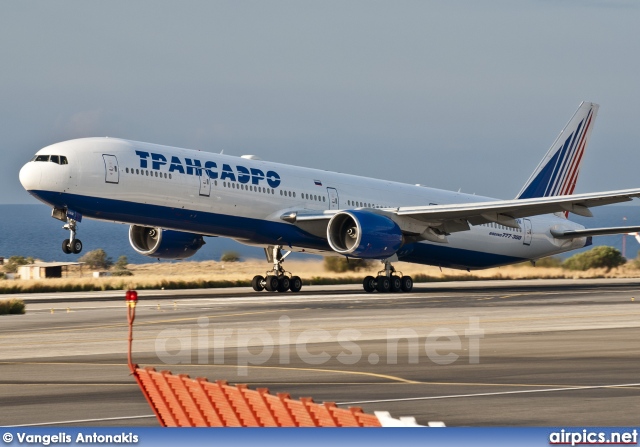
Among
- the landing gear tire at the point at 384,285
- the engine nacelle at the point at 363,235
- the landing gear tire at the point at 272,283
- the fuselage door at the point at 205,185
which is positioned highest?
the fuselage door at the point at 205,185

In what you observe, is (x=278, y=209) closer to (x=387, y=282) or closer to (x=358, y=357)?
(x=387, y=282)

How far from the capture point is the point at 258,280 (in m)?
48.1

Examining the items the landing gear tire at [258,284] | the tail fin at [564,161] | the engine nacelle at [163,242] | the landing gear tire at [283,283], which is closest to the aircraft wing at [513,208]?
the landing gear tire at [283,283]

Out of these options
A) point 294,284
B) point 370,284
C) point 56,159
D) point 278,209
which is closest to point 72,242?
point 56,159

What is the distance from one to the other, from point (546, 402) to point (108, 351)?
36.7ft

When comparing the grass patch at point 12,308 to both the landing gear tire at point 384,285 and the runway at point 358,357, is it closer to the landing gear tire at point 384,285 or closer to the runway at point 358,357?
the runway at point 358,357

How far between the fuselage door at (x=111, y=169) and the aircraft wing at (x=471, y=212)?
7.93 metres

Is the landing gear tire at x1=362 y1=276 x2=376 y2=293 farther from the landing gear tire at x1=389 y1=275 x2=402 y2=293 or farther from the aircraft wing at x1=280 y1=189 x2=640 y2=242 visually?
the aircraft wing at x1=280 y1=189 x2=640 y2=242

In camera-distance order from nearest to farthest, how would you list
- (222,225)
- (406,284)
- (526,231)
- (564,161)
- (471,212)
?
(222,225) → (471,212) → (406,284) → (526,231) → (564,161)

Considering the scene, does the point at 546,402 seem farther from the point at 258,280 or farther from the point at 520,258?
the point at 520,258

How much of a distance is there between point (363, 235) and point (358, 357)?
22.5m

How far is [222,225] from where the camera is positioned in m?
43.5

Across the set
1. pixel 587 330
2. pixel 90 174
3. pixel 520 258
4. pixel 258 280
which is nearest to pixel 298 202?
pixel 258 280

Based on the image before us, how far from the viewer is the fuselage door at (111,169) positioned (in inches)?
1572
